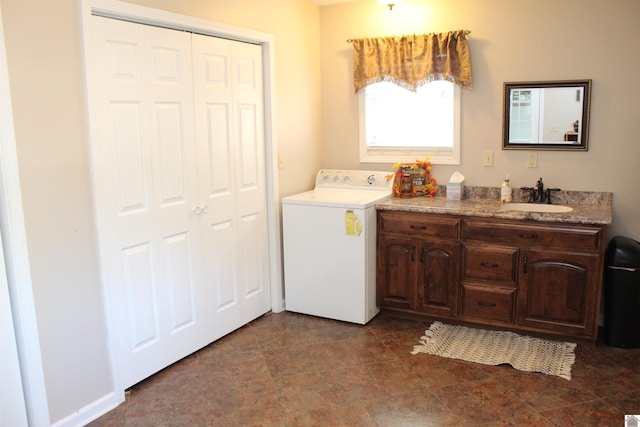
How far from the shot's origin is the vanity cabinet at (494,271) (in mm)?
3344

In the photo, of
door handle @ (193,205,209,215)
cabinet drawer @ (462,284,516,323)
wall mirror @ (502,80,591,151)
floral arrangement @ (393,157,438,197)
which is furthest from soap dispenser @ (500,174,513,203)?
door handle @ (193,205,209,215)

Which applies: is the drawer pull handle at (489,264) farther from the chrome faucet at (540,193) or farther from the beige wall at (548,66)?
the beige wall at (548,66)

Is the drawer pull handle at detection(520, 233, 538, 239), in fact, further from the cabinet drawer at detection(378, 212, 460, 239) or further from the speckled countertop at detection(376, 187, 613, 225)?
the cabinet drawer at detection(378, 212, 460, 239)

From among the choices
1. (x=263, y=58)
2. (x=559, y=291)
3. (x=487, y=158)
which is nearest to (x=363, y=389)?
(x=559, y=291)

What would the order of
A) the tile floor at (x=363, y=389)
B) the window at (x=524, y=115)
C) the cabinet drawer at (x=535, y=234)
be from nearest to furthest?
1. the tile floor at (x=363, y=389)
2. the cabinet drawer at (x=535, y=234)
3. the window at (x=524, y=115)

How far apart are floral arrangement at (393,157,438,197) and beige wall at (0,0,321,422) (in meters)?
2.12

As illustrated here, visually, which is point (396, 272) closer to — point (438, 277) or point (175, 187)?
point (438, 277)

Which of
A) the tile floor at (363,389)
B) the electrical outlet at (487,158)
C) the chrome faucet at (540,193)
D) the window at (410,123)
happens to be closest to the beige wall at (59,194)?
the tile floor at (363,389)

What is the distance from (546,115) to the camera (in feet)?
12.3

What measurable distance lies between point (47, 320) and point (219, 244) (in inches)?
50.2

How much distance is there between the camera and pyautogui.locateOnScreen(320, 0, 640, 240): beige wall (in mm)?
3521

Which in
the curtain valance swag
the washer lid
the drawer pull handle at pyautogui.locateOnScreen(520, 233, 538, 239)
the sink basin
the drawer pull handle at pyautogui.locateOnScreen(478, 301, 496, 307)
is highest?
the curtain valance swag

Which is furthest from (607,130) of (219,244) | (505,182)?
(219,244)

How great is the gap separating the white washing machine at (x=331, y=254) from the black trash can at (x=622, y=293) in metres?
1.55
